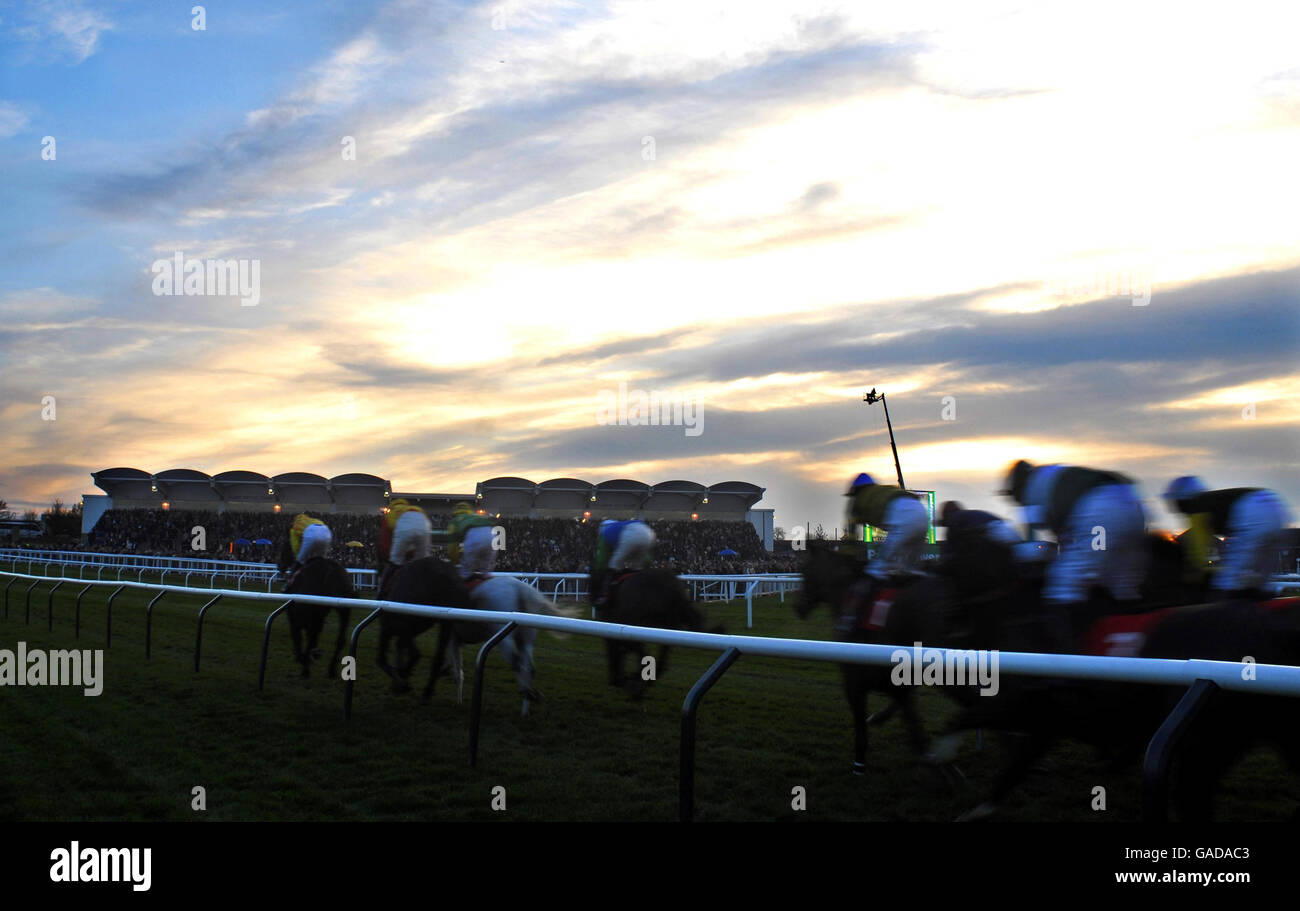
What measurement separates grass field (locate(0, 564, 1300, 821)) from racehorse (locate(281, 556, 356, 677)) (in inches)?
35.7

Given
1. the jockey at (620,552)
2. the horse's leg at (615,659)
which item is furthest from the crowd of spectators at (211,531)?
the horse's leg at (615,659)

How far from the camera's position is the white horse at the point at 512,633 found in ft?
15.0

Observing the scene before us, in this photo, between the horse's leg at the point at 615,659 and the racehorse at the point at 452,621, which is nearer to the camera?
the horse's leg at the point at 615,659

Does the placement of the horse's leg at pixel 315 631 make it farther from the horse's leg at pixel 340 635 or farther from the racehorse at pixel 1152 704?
the racehorse at pixel 1152 704

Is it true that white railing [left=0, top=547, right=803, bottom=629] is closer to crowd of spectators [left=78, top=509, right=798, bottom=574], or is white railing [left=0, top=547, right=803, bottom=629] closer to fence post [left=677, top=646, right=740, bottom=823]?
crowd of spectators [left=78, top=509, right=798, bottom=574]

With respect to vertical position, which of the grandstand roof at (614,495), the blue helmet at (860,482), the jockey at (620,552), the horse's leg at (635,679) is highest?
the grandstand roof at (614,495)

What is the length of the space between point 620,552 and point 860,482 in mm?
2047

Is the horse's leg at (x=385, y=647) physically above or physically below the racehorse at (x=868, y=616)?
below

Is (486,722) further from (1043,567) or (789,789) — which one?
(1043,567)

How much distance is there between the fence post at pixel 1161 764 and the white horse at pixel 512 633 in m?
2.80

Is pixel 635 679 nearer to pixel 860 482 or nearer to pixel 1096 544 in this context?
pixel 1096 544

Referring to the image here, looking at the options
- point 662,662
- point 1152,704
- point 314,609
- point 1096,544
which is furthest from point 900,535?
point 314,609
